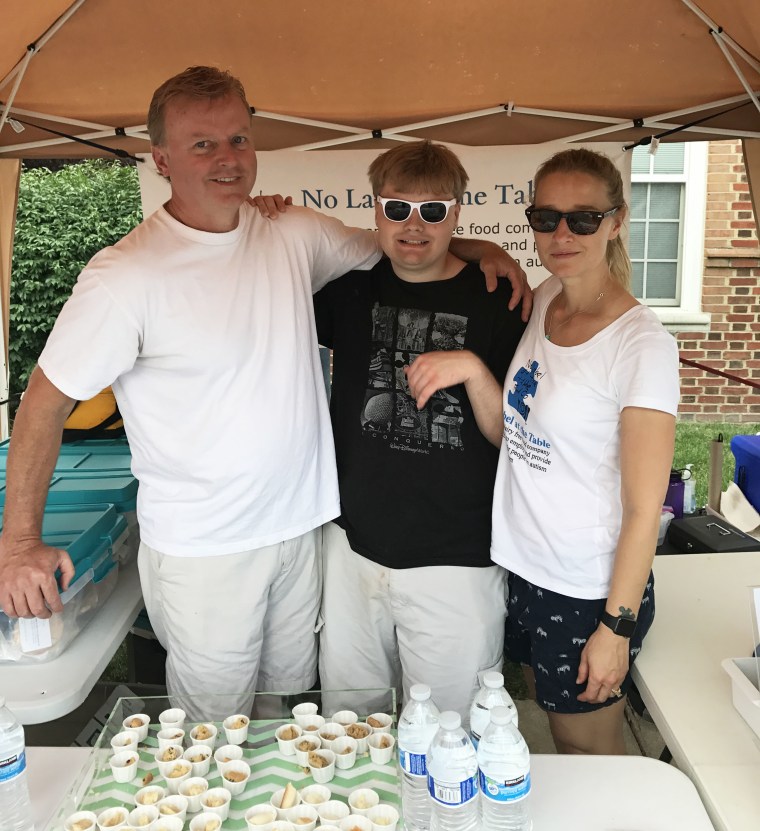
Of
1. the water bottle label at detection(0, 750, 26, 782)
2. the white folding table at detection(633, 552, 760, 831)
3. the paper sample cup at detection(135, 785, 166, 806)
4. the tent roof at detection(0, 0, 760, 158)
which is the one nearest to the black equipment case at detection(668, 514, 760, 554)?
the white folding table at detection(633, 552, 760, 831)

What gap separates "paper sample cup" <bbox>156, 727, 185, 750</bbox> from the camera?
1.51 m

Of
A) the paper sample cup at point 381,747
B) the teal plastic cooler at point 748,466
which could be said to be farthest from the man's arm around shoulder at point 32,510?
the teal plastic cooler at point 748,466

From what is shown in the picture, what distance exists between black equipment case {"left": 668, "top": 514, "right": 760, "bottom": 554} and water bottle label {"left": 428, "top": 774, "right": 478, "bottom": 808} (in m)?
1.64

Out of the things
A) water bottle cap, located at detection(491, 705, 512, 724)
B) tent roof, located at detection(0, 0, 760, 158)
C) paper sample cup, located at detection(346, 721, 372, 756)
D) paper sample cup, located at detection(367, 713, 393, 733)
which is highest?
tent roof, located at detection(0, 0, 760, 158)

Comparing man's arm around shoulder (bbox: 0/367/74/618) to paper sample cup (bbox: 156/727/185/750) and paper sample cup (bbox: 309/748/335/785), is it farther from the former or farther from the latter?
paper sample cup (bbox: 309/748/335/785)

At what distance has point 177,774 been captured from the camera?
1.42 m

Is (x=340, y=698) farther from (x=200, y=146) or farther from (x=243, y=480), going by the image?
(x=200, y=146)

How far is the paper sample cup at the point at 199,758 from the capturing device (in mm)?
1443

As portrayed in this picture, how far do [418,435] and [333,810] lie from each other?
92cm

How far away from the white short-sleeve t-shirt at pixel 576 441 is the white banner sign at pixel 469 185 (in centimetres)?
256

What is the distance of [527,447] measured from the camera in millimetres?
1831

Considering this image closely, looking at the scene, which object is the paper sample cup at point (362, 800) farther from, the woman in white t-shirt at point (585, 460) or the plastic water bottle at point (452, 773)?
the woman in white t-shirt at point (585, 460)

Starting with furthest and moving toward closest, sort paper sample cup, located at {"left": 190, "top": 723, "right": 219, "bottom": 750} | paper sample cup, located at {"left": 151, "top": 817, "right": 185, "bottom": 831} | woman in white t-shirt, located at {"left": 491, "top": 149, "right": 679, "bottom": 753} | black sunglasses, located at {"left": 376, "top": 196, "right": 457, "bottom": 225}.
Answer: black sunglasses, located at {"left": 376, "top": 196, "right": 457, "bottom": 225} → woman in white t-shirt, located at {"left": 491, "top": 149, "right": 679, "bottom": 753} → paper sample cup, located at {"left": 190, "top": 723, "right": 219, "bottom": 750} → paper sample cup, located at {"left": 151, "top": 817, "right": 185, "bottom": 831}

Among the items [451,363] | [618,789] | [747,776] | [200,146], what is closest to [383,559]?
[451,363]
